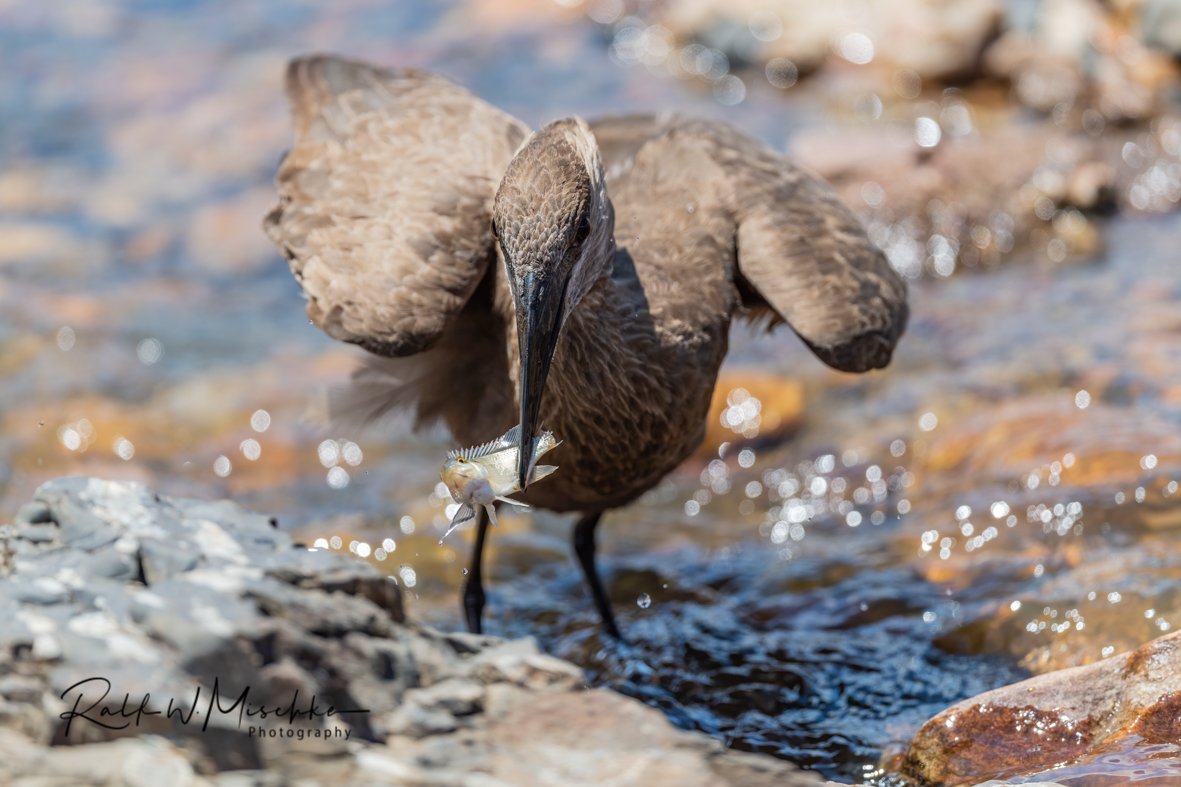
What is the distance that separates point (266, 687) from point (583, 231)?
1739 mm

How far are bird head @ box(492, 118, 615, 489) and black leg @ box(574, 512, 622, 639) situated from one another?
6.34 ft

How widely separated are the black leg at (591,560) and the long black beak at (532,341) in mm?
1920

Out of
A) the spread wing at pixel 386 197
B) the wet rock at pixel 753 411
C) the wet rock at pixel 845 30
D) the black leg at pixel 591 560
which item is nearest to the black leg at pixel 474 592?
the black leg at pixel 591 560

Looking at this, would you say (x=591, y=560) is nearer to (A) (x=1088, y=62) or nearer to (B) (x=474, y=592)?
(B) (x=474, y=592)

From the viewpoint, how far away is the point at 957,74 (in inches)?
435

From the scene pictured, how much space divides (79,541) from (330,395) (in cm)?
254

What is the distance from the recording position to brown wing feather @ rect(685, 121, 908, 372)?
178 inches

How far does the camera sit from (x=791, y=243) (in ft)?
15.1

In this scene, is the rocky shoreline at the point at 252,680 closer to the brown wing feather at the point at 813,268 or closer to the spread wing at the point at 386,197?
the spread wing at the point at 386,197

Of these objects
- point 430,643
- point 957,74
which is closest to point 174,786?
point 430,643

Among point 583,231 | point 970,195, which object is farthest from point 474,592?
point 970,195

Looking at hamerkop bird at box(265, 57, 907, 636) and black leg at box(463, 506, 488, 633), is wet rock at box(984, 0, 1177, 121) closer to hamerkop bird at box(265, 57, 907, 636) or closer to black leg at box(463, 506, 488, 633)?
hamerkop bird at box(265, 57, 907, 636)

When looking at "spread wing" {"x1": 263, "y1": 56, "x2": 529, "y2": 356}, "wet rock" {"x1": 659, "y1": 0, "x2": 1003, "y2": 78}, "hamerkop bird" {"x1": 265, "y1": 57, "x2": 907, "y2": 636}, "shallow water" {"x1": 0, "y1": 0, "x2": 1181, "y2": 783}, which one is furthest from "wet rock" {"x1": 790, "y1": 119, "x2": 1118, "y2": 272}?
"spread wing" {"x1": 263, "y1": 56, "x2": 529, "y2": 356}

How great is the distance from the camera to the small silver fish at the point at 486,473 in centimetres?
315
